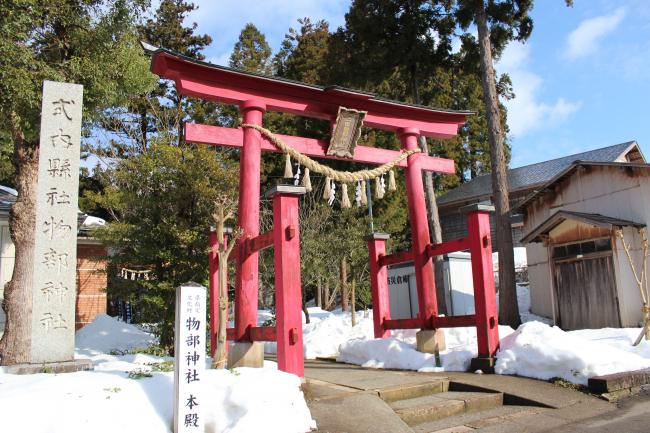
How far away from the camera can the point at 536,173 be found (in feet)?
96.0

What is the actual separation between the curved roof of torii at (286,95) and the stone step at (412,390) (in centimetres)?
503

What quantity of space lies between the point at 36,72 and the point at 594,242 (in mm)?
14167

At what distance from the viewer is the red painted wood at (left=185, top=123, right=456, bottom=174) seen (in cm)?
787

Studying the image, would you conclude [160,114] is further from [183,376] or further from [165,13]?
[183,376]

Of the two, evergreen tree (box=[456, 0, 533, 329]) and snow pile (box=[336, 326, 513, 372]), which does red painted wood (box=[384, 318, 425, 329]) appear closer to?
snow pile (box=[336, 326, 513, 372])

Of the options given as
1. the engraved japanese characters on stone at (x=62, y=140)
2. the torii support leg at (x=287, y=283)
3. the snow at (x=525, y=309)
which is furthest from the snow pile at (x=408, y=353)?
the snow at (x=525, y=309)

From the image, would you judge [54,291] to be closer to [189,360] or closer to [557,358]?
[189,360]

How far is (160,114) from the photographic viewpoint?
83.7ft

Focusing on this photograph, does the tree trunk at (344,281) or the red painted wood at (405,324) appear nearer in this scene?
the red painted wood at (405,324)

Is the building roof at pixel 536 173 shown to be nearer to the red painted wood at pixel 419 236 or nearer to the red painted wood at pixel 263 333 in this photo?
the red painted wood at pixel 419 236

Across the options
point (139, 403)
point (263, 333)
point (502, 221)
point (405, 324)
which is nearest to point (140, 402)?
point (139, 403)

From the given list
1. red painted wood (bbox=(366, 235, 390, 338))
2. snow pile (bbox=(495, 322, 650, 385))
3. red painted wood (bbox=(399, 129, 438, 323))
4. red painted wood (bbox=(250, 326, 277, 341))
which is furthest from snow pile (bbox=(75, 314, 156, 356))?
snow pile (bbox=(495, 322, 650, 385))

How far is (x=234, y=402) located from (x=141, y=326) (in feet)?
25.6

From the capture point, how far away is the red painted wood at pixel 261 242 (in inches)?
Answer: 271
